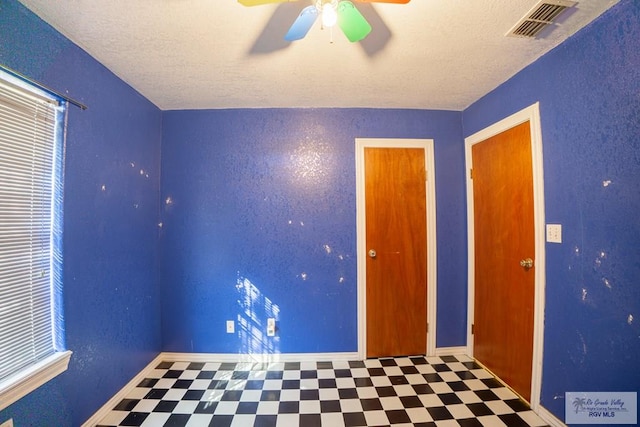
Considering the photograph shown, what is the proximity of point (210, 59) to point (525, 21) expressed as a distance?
1.81m

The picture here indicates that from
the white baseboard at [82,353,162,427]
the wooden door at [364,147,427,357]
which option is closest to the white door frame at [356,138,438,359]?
the wooden door at [364,147,427,357]

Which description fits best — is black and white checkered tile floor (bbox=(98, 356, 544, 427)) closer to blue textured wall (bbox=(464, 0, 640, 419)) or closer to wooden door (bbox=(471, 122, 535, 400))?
wooden door (bbox=(471, 122, 535, 400))

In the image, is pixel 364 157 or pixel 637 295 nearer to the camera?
pixel 637 295

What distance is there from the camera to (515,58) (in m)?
1.75

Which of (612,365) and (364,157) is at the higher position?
(364,157)

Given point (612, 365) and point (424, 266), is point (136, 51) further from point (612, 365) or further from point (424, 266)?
point (612, 365)

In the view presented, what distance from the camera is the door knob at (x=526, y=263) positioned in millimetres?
1809

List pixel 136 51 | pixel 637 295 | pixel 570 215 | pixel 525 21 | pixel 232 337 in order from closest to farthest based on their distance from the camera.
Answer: pixel 637 295 → pixel 525 21 → pixel 570 215 → pixel 136 51 → pixel 232 337

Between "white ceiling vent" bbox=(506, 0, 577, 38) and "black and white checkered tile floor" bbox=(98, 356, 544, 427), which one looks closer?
"white ceiling vent" bbox=(506, 0, 577, 38)

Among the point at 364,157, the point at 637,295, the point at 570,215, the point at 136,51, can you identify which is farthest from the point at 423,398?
the point at 136,51

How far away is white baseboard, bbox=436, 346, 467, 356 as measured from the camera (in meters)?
2.51

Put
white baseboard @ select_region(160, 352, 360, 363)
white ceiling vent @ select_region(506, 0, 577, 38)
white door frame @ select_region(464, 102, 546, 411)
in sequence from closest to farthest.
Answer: white ceiling vent @ select_region(506, 0, 577, 38) → white door frame @ select_region(464, 102, 546, 411) → white baseboard @ select_region(160, 352, 360, 363)

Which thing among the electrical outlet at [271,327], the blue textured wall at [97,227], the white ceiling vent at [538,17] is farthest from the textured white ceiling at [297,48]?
the electrical outlet at [271,327]

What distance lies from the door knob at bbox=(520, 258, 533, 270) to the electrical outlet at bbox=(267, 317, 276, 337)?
6.53 feet
